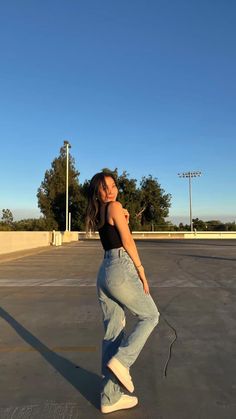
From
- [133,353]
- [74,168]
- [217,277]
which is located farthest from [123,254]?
[74,168]

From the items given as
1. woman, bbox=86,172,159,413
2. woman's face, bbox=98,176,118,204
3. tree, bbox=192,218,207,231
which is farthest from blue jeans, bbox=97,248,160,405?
tree, bbox=192,218,207,231

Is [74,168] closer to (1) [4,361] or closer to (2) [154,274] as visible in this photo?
(2) [154,274]

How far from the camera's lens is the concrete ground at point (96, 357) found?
12.7 feet

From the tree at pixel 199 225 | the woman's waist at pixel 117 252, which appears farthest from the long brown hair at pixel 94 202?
the tree at pixel 199 225

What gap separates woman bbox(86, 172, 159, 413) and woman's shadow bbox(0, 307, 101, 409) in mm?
322

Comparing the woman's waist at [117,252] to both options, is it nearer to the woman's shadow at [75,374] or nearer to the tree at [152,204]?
the woman's shadow at [75,374]

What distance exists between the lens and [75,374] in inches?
185

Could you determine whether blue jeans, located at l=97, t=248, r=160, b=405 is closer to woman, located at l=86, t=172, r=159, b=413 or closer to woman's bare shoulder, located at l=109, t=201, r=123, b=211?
woman, located at l=86, t=172, r=159, b=413

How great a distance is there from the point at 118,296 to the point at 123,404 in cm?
92

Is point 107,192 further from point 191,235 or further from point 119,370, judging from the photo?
point 191,235

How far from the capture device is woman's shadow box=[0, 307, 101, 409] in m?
4.14

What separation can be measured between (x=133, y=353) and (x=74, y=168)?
73270 mm

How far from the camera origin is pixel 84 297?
970 centimetres

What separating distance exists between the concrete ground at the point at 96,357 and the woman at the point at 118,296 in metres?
0.26
